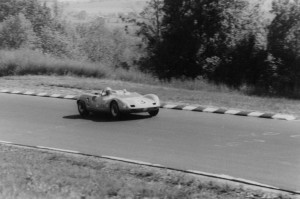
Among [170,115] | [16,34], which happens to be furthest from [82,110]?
[16,34]

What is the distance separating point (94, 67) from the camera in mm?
30078

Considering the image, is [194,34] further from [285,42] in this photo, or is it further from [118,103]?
[118,103]

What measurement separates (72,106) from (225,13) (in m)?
14.9

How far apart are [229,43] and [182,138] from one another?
1797 centimetres

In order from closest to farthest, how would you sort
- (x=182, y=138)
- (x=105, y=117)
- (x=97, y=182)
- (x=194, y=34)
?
(x=97, y=182)
(x=182, y=138)
(x=105, y=117)
(x=194, y=34)

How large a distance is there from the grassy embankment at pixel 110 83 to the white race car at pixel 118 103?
11.3ft

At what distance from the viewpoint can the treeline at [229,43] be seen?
83.5 ft

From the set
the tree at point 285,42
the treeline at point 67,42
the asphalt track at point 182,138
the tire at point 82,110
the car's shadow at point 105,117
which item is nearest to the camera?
the asphalt track at point 182,138

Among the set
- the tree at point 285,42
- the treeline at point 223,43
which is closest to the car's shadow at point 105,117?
the treeline at point 223,43

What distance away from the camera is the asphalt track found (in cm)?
935

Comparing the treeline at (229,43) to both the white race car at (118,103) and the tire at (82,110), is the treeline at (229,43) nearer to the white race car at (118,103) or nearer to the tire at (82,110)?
the white race car at (118,103)

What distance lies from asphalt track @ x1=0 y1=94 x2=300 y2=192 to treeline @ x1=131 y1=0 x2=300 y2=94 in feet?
32.0

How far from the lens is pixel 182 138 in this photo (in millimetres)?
12320

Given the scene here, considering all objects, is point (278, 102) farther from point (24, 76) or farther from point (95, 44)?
point (95, 44)
